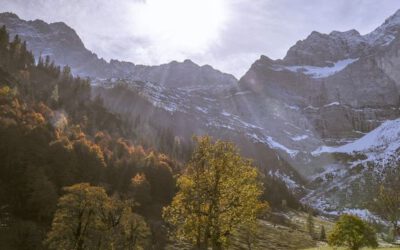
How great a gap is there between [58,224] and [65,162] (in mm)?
80886

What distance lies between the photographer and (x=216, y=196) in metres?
39.0

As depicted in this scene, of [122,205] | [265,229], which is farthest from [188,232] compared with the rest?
[265,229]

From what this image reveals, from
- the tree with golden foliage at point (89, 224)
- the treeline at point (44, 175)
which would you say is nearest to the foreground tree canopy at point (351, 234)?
the tree with golden foliage at point (89, 224)

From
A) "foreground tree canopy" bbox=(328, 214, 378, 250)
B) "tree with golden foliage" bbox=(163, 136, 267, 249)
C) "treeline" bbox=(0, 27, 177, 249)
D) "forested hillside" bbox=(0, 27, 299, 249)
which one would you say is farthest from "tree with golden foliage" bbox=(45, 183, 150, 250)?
"tree with golden foliage" bbox=(163, 136, 267, 249)

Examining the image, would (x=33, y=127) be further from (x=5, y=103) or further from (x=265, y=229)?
(x=265, y=229)

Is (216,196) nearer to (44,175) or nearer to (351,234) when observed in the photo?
(351,234)

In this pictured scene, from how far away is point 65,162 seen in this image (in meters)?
155

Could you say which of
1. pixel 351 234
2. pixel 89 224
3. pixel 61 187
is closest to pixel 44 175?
pixel 61 187

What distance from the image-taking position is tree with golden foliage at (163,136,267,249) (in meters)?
38.5

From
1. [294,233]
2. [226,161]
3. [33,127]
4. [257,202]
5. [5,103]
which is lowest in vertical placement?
[294,233]

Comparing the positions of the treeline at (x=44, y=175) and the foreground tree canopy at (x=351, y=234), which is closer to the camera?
the foreground tree canopy at (x=351, y=234)

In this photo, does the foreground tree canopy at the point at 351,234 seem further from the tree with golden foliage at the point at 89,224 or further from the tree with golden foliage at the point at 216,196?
the tree with golden foliage at the point at 89,224

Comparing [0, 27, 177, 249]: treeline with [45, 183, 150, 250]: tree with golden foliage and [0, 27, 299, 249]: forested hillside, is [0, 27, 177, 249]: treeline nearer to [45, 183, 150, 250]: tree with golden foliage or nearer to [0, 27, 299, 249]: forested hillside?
[0, 27, 299, 249]: forested hillside

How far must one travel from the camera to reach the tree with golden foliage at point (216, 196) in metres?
38.5
